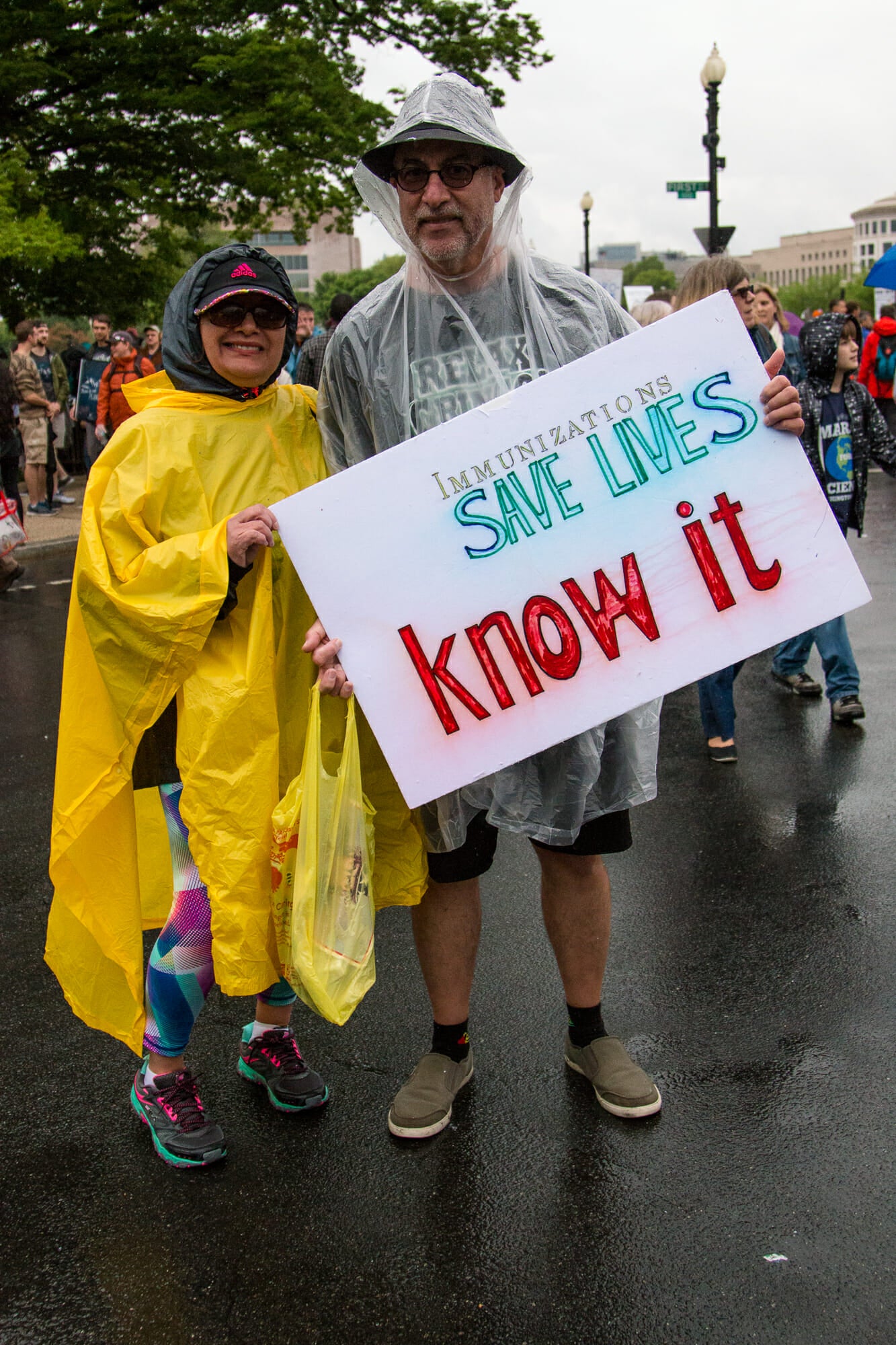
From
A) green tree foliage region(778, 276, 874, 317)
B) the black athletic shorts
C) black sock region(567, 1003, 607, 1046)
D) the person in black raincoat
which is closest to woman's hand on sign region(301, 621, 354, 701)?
the black athletic shorts

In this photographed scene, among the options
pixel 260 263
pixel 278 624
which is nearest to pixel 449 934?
pixel 278 624

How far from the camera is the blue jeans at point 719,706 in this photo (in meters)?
4.98

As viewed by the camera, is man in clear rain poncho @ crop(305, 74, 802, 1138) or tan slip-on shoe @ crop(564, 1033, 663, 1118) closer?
man in clear rain poncho @ crop(305, 74, 802, 1138)

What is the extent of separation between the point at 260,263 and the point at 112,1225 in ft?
6.21

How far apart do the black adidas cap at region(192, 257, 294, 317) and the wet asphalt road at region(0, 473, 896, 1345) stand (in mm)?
1734

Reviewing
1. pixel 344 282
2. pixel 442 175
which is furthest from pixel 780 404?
pixel 344 282

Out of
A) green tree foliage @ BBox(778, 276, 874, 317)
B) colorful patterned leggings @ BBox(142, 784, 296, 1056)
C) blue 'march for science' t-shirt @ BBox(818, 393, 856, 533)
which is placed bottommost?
colorful patterned leggings @ BBox(142, 784, 296, 1056)

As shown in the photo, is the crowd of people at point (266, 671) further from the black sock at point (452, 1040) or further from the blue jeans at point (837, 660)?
the blue jeans at point (837, 660)

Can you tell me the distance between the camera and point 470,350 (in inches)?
97.4

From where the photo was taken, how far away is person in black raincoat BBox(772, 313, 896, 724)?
5.27 m

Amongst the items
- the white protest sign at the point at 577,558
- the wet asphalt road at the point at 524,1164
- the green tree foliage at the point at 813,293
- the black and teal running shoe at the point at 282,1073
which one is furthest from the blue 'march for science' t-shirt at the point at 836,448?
the green tree foliage at the point at 813,293

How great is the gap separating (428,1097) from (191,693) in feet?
3.33

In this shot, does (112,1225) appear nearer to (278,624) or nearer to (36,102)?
(278,624)

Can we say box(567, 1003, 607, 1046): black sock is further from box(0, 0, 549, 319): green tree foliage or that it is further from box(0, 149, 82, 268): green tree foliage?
box(0, 0, 549, 319): green tree foliage
